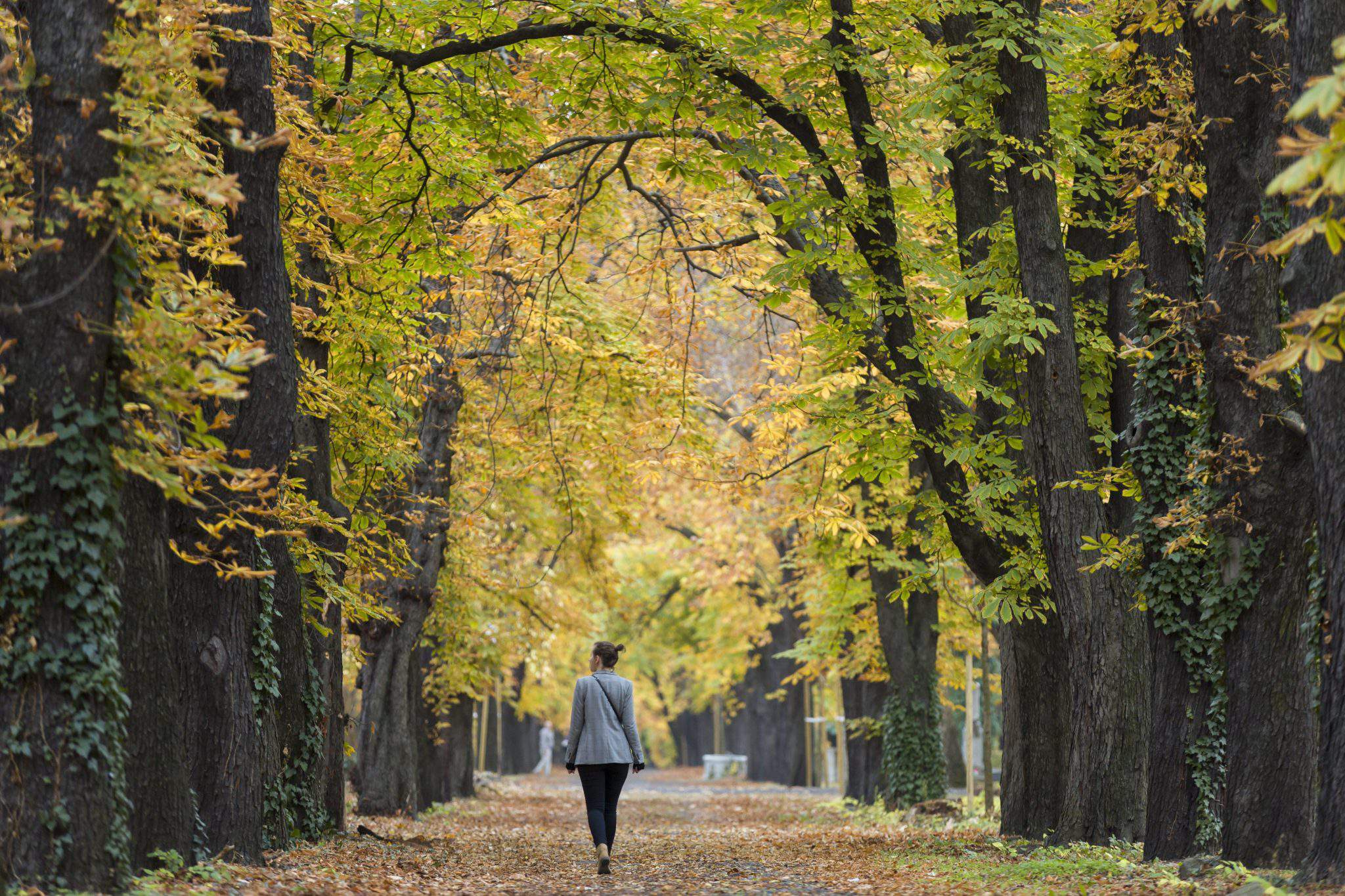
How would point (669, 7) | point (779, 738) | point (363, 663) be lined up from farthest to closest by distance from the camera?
point (779, 738), point (363, 663), point (669, 7)

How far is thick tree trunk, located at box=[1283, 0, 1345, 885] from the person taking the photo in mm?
7008

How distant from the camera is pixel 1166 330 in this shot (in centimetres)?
1024

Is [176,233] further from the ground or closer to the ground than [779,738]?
further from the ground

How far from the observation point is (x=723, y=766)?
49.2 meters

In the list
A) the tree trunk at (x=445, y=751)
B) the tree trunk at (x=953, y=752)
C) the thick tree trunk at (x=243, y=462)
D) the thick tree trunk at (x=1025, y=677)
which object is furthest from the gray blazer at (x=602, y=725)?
the tree trunk at (x=953, y=752)

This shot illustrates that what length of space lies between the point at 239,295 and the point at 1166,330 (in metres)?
7.13

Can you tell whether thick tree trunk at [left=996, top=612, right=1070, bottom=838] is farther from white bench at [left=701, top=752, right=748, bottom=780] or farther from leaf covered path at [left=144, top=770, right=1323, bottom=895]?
white bench at [left=701, top=752, right=748, bottom=780]

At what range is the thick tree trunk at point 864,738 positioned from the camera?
22.9 m

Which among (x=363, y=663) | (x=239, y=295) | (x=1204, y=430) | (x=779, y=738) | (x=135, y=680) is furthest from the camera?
(x=779, y=738)

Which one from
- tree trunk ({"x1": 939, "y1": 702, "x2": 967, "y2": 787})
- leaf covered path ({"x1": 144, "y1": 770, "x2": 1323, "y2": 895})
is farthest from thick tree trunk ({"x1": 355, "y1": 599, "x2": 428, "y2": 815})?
tree trunk ({"x1": 939, "y1": 702, "x2": 967, "y2": 787})

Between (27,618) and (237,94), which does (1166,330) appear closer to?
(237,94)

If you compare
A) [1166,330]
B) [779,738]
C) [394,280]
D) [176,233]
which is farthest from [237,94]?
[779,738]

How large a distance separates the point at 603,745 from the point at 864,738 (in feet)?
42.1

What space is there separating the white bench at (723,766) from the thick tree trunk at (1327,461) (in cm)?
3985
